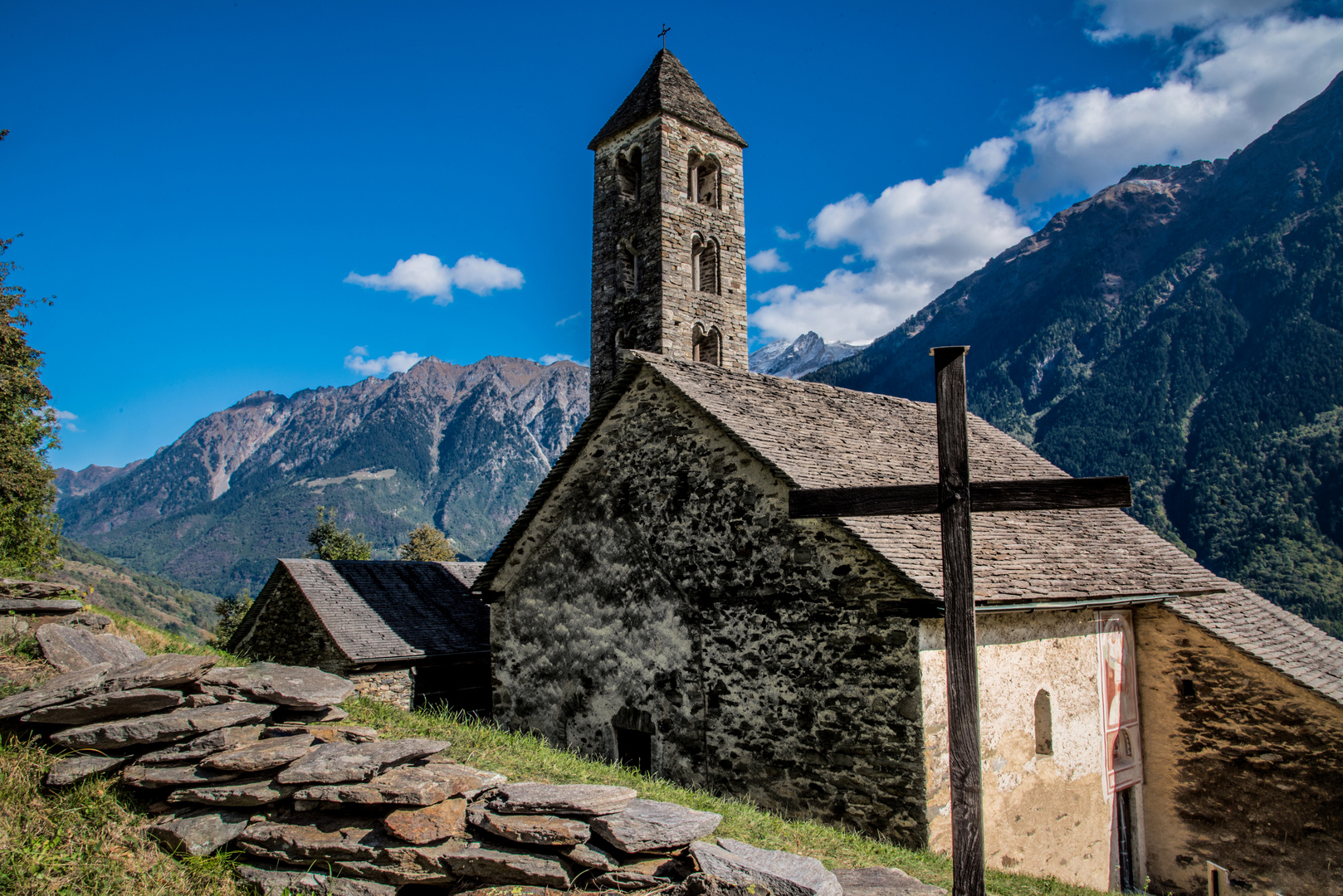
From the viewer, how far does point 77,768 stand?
18.9 feet

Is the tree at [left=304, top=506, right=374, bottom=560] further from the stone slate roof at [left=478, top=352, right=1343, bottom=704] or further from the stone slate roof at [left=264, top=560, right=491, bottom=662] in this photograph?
the stone slate roof at [left=478, top=352, right=1343, bottom=704]

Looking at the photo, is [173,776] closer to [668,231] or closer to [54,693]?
[54,693]

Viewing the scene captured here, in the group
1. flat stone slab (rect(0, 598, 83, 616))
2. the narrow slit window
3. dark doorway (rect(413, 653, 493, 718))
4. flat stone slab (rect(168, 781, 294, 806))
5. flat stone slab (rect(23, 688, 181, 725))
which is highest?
flat stone slab (rect(0, 598, 83, 616))

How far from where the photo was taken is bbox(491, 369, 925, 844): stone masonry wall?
8.93 m

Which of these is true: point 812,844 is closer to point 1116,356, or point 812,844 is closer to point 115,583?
point 115,583

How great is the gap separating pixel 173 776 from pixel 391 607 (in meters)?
12.1

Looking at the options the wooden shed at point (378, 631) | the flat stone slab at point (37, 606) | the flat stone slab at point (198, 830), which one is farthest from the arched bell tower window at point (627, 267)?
the flat stone slab at point (198, 830)

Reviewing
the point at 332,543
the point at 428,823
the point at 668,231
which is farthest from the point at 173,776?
the point at 332,543

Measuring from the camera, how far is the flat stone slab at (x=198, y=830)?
5430 millimetres

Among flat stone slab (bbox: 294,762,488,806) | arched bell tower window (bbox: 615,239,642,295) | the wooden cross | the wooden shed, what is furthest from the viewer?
arched bell tower window (bbox: 615,239,642,295)

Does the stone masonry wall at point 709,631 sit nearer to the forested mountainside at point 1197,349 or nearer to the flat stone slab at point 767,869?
the flat stone slab at point 767,869

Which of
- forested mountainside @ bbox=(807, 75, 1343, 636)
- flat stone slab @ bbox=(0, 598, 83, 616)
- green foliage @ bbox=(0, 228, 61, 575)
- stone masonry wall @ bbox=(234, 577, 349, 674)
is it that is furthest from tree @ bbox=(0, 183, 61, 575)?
forested mountainside @ bbox=(807, 75, 1343, 636)

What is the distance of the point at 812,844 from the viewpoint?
6.94m

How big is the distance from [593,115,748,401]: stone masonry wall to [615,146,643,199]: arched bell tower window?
0.32 feet
